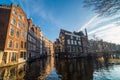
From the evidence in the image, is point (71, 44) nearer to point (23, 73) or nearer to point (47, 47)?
point (23, 73)

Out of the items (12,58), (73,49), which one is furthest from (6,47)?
(73,49)

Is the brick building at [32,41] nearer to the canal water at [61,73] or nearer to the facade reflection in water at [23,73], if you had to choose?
the canal water at [61,73]

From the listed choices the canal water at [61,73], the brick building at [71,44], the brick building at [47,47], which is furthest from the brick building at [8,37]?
the brick building at [47,47]

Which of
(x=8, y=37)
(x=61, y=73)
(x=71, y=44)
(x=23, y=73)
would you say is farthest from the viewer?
(x=71, y=44)

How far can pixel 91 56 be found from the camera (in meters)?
43.3

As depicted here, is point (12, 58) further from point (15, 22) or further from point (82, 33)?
point (82, 33)

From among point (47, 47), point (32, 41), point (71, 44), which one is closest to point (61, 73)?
point (32, 41)

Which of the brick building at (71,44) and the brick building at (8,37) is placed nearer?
the brick building at (8,37)

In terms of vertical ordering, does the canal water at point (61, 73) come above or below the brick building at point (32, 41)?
below

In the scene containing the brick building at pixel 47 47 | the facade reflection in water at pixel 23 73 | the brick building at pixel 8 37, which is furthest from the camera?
the brick building at pixel 47 47

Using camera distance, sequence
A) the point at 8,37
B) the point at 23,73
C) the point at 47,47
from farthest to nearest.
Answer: the point at 47,47 → the point at 8,37 → the point at 23,73

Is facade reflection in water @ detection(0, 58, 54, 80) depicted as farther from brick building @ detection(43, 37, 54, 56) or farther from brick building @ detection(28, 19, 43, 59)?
brick building @ detection(43, 37, 54, 56)

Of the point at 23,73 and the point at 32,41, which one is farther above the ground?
the point at 32,41

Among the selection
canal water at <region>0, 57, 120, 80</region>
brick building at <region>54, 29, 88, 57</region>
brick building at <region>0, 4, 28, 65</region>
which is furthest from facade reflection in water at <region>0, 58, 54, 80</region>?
brick building at <region>54, 29, 88, 57</region>
